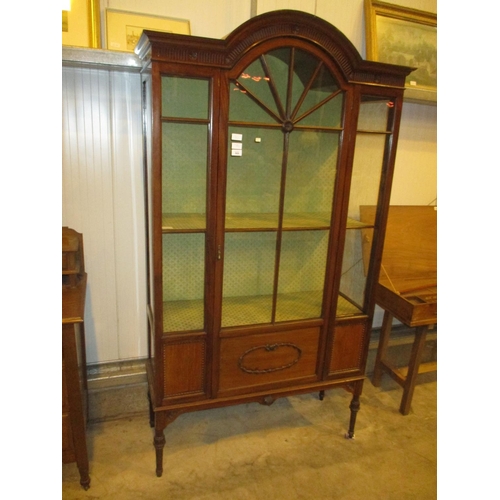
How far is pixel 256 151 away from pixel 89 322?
135 centimetres

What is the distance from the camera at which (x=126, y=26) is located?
6.08ft

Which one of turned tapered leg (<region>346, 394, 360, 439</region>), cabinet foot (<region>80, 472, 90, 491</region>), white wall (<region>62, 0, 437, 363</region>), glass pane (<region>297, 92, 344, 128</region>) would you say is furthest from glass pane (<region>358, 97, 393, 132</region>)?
cabinet foot (<region>80, 472, 90, 491</region>)

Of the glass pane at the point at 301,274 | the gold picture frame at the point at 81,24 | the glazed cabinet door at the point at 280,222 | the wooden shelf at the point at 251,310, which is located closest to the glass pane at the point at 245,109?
the glazed cabinet door at the point at 280,222

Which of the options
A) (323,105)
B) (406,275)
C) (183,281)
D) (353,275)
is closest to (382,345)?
(406,275)

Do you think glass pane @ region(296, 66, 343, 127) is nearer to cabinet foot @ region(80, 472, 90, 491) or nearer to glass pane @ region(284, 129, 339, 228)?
glass pane @ region(284, 129, 339, 228)

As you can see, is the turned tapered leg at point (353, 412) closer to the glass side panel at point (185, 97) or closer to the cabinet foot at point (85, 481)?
the cabinet foot at point (85, 481)

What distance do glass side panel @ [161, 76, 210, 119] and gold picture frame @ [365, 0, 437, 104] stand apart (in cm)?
126

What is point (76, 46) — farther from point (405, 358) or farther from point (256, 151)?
point (405, 358)

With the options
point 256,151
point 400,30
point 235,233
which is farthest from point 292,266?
point 400,30

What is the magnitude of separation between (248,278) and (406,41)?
178 cm

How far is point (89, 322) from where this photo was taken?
→ 7.34 ft

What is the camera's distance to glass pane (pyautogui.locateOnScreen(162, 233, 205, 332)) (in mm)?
1739
